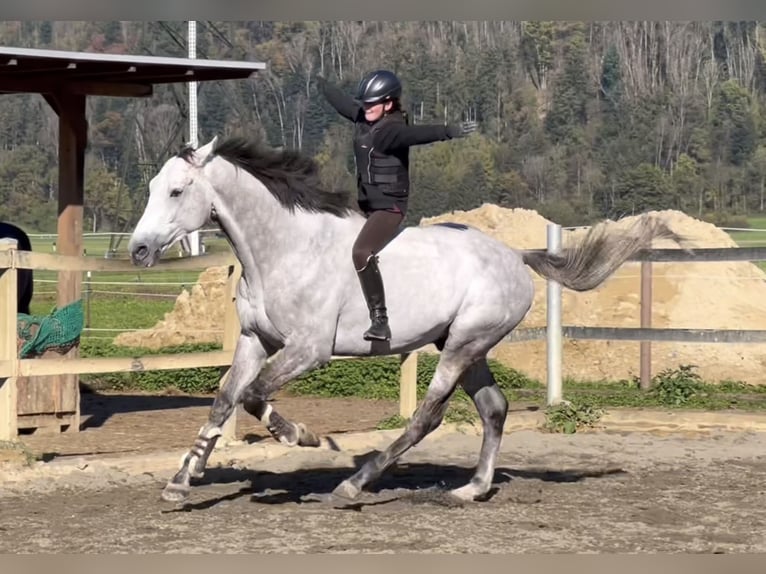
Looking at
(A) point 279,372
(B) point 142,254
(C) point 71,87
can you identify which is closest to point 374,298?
(A) point 279,372

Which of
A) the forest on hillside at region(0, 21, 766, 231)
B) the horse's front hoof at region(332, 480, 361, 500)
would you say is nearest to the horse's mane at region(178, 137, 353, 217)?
the horse's front hoof at region(332, 480, 361, 500)

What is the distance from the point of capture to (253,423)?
435 inches

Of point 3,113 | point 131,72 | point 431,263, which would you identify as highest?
point 3,113

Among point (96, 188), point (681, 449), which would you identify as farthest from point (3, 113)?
point (681, 449)

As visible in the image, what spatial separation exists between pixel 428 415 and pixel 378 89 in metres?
1.97

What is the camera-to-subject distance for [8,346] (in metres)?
8.25

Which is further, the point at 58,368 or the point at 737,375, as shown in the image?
the point at 737,375

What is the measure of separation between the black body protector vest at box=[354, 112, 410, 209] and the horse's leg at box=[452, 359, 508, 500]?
1310mm

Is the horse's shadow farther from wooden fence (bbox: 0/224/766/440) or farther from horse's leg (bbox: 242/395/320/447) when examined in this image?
wooden fence (bbox: 0/224/766/440)

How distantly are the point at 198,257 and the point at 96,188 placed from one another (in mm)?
44979

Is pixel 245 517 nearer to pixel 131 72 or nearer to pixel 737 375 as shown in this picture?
pixel 131 72

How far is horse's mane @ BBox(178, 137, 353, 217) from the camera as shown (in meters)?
7.31

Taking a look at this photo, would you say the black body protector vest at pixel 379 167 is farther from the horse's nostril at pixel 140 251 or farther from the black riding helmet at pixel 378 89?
the horse's nostril at pixel 140 251

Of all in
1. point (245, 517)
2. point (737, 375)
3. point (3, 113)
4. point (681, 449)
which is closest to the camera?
point (245, 517)
